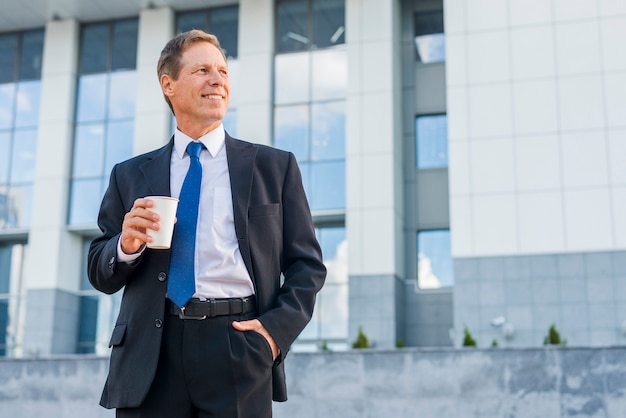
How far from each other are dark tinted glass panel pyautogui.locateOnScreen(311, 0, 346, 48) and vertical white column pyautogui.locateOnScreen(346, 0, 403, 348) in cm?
42

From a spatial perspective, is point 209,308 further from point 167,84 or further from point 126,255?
point 167,84

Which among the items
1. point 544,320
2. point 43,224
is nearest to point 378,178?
point 544,320

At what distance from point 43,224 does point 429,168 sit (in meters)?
10.5

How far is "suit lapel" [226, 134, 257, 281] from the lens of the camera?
2.97 metres

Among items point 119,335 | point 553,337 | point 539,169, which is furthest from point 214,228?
point 539,169

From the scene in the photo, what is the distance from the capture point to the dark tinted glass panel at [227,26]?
2423cm

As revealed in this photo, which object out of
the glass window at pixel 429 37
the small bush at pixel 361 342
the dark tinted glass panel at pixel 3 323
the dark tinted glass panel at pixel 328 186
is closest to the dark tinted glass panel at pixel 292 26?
the glass window at pixel 429 37

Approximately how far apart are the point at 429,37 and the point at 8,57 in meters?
12.2

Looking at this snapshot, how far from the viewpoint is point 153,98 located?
78.1 ft

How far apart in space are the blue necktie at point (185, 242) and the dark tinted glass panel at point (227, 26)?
70.7 ft

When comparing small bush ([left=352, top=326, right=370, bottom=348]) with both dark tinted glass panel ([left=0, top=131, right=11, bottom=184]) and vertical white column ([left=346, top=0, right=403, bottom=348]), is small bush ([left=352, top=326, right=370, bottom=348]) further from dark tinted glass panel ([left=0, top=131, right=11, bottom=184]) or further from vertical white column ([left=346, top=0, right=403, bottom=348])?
dark tinted glass panel ([left=0, top=131, right=11, bottom=184])

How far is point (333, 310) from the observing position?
862 inches

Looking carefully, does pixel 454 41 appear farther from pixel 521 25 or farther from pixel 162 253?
pixel 162 253

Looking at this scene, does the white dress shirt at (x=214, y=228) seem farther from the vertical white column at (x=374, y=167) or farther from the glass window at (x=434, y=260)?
the glass window at (x=434, y=260)
